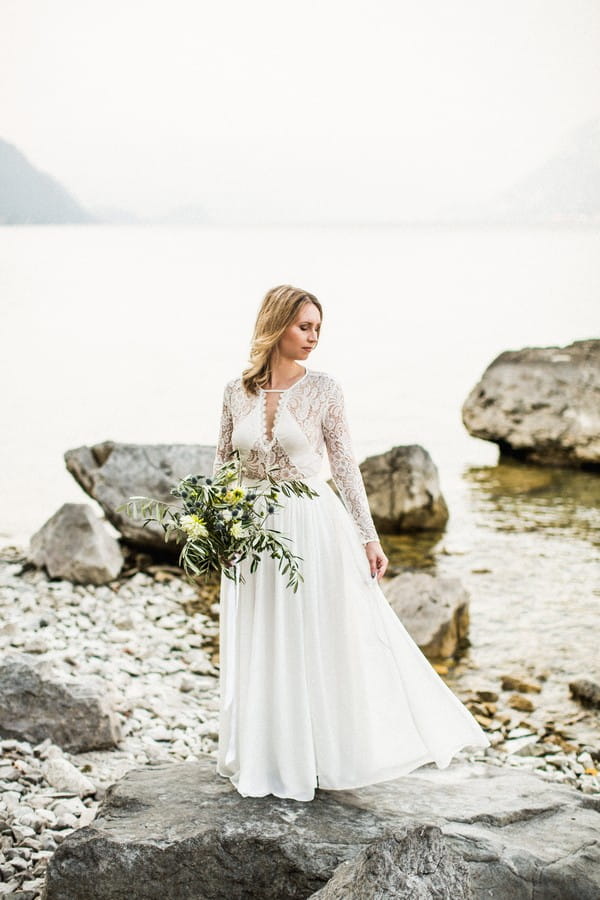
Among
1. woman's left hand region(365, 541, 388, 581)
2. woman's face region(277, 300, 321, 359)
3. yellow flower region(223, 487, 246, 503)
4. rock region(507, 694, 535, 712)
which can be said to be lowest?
rock region(507, 694, 535, 712)

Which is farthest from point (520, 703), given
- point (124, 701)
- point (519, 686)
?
point (124, 701)

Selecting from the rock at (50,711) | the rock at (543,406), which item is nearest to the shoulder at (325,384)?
the rock at (50,711)

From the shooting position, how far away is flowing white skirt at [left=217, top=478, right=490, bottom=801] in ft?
11.4

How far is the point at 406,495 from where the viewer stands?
30.9 feet

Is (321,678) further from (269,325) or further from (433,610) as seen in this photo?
(433,610)

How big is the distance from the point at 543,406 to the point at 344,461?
9.68m

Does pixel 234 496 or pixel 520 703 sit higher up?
pixel 234 496

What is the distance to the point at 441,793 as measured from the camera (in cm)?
351

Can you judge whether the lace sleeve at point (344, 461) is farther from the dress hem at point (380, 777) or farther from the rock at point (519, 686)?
the rock at point (519, 686)

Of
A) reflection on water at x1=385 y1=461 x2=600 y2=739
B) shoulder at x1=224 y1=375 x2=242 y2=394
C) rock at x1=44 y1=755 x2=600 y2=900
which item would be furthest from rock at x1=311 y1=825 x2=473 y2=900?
reflection on water at x1=385 y1=461 x2=600 y2=739

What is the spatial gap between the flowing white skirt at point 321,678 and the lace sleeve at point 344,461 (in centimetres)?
5

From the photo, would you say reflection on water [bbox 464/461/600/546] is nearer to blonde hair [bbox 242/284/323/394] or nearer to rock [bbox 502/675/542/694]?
rock [bbox 502/675/542/694]

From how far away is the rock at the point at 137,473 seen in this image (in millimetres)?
7836

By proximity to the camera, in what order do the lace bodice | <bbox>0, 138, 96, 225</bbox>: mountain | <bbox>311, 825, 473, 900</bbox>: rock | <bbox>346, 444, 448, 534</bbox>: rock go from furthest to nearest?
<bbox>0, 138, 96, 225</bbox>: mountain < <bbox>346, 444, 448, 534</bbox>: rock < the lace bodice < <bbox>311, 825, 473, 900</bbox>: rock
